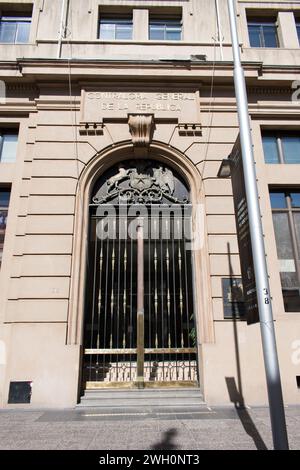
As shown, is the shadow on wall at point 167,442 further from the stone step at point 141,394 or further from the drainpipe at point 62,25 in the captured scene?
the drainpipe at point 62,25

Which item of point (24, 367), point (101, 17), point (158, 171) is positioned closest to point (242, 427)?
point (24, 367)

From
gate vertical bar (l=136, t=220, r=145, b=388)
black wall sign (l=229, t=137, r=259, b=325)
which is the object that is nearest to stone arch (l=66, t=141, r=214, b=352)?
gate vertical bar (l=136, t=220, r=145, b=388)

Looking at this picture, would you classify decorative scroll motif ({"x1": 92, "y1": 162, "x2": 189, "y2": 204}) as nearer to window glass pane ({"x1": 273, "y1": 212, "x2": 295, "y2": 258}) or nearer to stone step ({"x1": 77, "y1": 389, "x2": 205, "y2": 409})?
window glass pane ({"x1": 273, "y1": 212, "x2": 295, "y2": 258})

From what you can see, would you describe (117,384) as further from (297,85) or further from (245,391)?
(297,85)

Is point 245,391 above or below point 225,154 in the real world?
below

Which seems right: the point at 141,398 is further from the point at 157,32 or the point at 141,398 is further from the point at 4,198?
the point at 157,32

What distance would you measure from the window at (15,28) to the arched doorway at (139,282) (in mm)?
6195

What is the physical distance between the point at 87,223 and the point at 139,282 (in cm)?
223

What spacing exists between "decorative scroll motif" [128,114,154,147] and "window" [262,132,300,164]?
3745 mm

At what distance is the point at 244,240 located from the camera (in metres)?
4.89

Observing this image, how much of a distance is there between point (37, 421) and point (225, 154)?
8.15 meters

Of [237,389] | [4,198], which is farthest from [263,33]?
[237,389]

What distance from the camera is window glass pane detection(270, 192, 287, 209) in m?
9.30
